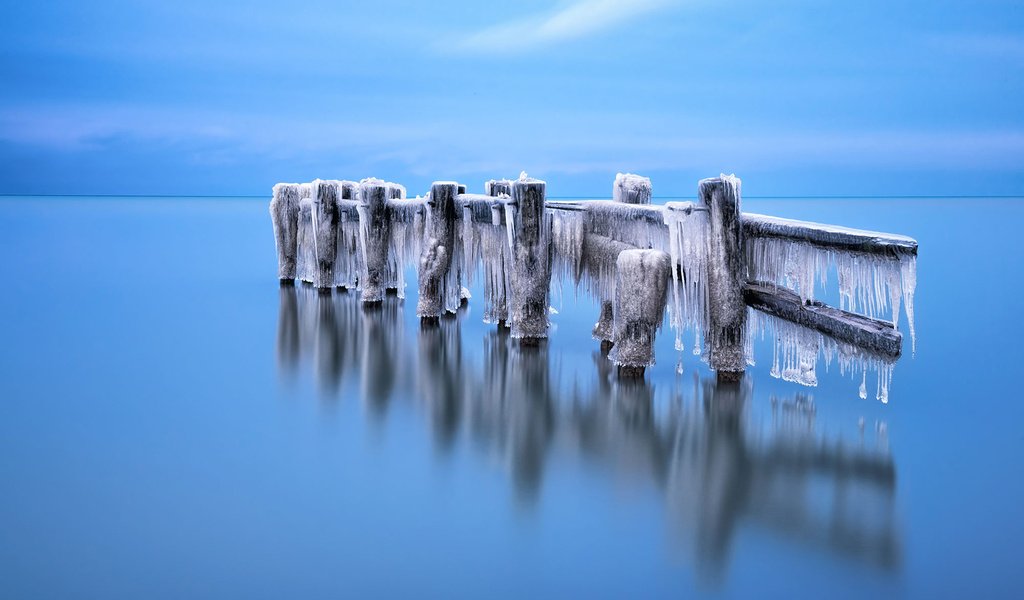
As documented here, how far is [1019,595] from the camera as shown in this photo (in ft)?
13.6

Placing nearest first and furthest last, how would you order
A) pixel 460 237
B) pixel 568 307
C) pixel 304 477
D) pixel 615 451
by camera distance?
pixel 304 477
pixel 615 451
pixel 460 237
pixel 568 307

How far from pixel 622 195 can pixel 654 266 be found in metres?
2.74

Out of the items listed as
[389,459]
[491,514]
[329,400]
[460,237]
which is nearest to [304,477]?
[389,459]

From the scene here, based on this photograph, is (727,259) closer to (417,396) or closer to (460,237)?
(417,396)

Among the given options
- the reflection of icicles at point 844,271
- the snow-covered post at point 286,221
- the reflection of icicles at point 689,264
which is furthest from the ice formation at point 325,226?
the reflection of icicles at point 844,271

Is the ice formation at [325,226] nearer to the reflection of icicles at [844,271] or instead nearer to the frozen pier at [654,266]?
the frozen pier at [654,266]

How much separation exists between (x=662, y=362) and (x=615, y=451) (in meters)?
2.72

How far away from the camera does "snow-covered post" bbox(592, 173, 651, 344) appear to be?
948 centimetres

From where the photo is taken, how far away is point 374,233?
11781 mm

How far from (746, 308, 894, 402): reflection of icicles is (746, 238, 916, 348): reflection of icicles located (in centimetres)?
27

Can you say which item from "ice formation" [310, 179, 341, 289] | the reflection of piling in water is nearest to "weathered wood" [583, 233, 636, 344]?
the reflection of piling in water

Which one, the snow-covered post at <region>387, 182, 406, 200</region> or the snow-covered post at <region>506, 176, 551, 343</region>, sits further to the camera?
the snow-covered post at <region>387, 182, 406, 200</region>

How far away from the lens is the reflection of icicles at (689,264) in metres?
7.16

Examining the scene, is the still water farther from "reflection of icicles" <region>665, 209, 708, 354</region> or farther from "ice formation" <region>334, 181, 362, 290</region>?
"ice formation" <region>334, 181, 362, 290</region>
